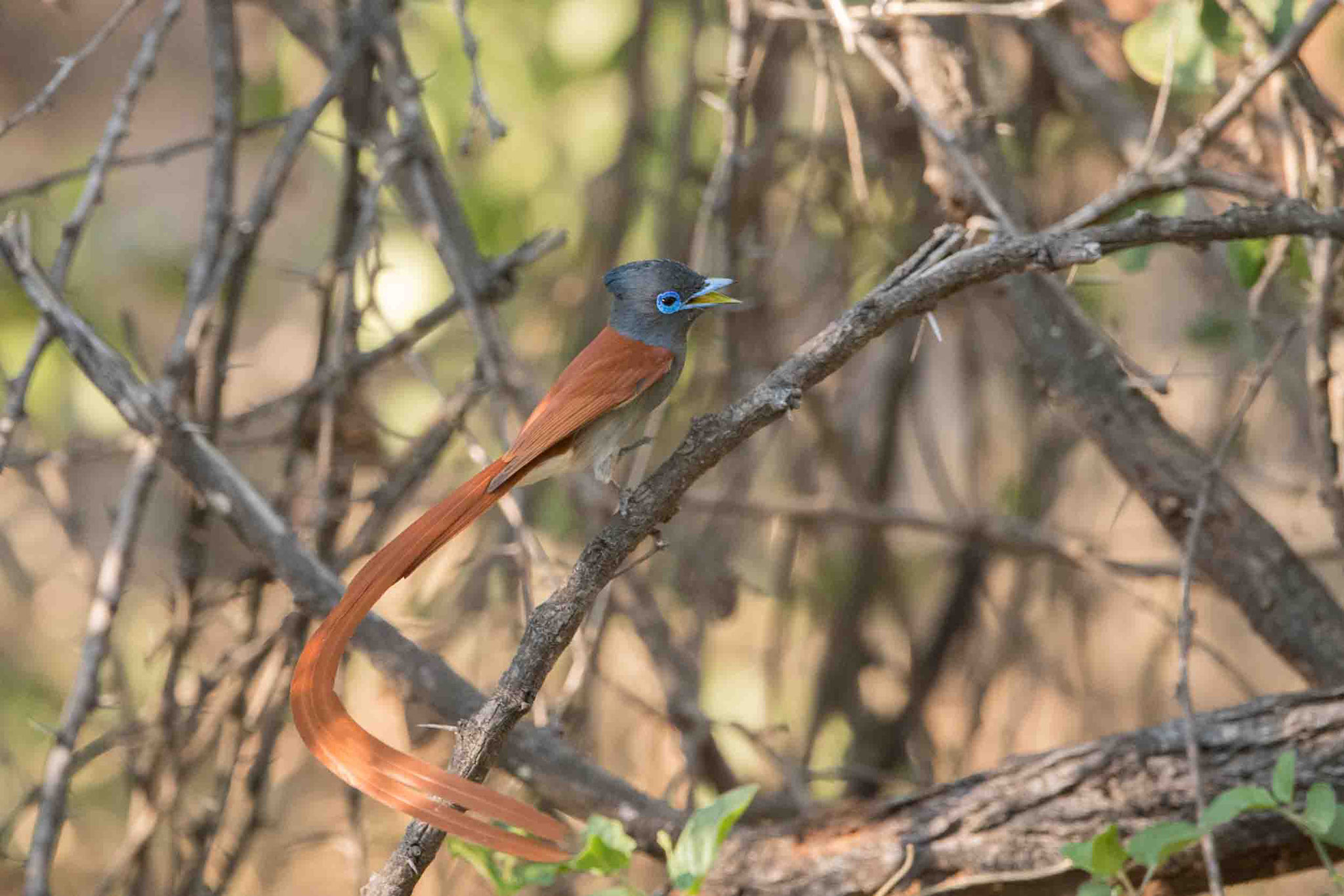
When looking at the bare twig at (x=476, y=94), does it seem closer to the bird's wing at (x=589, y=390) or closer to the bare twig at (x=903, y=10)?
the bird's wing at (x=589, y=390)

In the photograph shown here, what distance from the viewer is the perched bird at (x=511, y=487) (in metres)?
1.47

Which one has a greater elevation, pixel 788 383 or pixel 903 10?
pixel 903 10

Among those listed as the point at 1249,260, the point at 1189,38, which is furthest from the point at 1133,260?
the point at 1189,38

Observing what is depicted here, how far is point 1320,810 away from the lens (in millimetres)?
1853

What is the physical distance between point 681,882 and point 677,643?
2.21 m

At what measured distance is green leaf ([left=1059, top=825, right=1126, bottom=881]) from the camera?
189cm

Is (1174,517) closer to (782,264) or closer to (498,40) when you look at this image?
(782,264)

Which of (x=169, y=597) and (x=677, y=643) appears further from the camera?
(x=677, y=643)

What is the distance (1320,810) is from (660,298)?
1386mm

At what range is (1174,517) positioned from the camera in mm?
2781

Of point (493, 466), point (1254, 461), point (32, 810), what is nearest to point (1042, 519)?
point (1254, 461)

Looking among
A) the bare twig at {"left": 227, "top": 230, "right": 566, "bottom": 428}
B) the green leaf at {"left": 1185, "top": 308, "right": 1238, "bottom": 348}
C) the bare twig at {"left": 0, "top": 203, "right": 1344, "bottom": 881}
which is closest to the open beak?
the bare twig at {"left": 0, "top": 203, "right": 1344, "bottom": 881}

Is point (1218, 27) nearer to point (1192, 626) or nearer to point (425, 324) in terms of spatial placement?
point (1192, 626)

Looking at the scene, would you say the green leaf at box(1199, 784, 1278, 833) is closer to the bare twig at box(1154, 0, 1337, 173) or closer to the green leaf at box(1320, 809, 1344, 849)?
the green leaf at box(1320, 809, 1344, 849)
